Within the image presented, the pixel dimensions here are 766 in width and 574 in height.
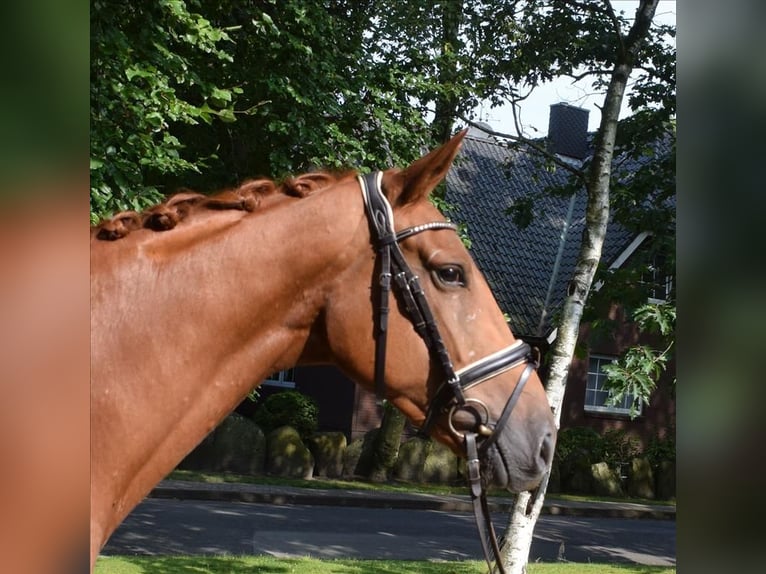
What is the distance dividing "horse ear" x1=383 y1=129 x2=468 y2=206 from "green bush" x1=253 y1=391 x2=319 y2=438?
18.6 metres

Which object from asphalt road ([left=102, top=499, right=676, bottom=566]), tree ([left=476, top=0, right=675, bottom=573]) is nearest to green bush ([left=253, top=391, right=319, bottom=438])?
asphalt road ([left=102, top=499, right=676, bottom=566])

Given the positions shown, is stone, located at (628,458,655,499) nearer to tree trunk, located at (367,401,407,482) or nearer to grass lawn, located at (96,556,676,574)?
tree trunk, located at (367,401,407,482)

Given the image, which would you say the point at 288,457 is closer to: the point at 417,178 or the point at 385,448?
the point at 385,448

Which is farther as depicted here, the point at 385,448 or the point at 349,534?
the point at 385,448

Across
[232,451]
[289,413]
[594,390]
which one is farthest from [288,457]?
[594,390]

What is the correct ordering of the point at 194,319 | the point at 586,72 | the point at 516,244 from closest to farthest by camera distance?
the point at 194,319 < the point at 586,72 < the point at 516,244

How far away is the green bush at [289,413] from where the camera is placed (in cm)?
2100

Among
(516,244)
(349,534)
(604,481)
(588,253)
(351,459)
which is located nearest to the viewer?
(588,253)

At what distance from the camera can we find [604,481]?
2073cm

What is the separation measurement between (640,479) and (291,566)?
13913 mm

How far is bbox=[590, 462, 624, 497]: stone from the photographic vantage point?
67.7 feet
